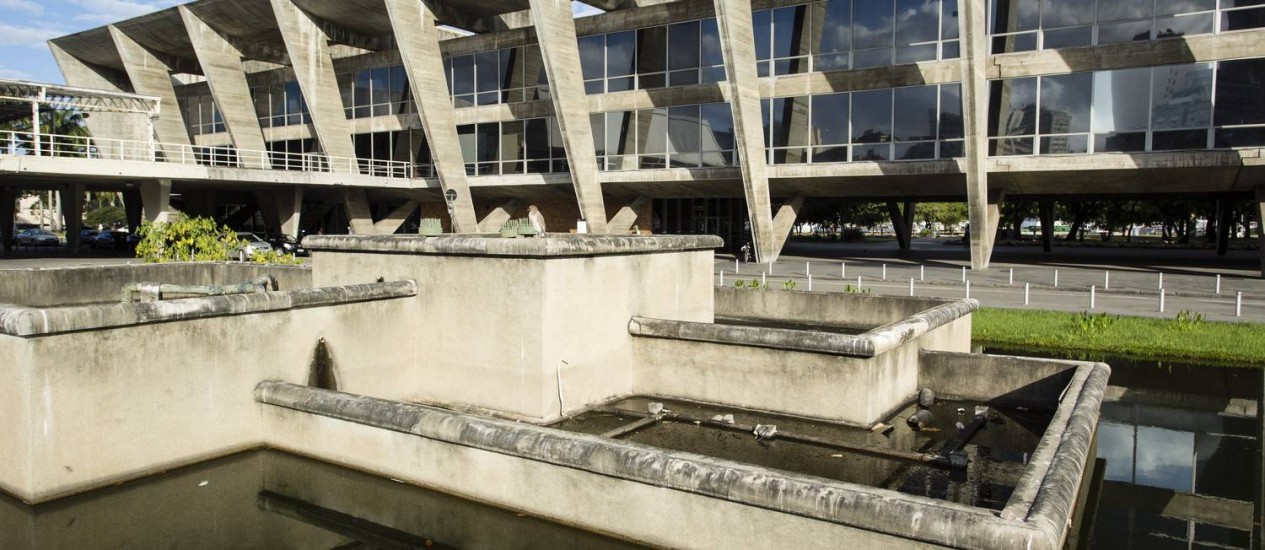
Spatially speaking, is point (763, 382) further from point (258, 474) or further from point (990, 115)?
point (990, 115)

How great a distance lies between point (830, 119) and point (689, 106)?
6.46 m

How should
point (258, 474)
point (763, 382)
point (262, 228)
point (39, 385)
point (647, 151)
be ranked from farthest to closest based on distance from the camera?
point (262, 228)
point (647, 151)
point (763, 382)
point (258, 474)
point (39, 385)

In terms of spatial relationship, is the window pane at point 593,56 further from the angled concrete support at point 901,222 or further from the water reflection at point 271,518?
the water reflection at point 271,518

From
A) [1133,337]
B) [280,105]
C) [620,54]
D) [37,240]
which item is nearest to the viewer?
[1133,337]

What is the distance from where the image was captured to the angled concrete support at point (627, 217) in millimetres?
41281

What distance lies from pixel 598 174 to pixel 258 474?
31988mm

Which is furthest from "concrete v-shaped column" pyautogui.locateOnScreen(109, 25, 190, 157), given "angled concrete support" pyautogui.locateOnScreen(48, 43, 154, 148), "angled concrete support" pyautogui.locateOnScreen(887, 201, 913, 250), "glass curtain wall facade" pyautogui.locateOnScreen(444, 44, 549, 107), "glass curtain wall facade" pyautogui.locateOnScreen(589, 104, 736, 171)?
"angled concrete support" pyautogui.locateOnScreen(887, 201, 913, 250)

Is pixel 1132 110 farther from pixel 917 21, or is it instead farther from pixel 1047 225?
pixel 1047 225

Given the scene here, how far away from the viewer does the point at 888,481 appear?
25.0 feet

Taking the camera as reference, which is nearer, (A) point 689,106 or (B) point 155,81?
(A) point 689,106

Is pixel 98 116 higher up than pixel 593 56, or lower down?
lower down

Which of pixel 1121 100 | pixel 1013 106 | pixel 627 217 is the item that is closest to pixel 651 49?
pixel 627 217

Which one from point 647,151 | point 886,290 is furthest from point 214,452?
point 647,151

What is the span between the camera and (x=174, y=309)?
8.02 meters
